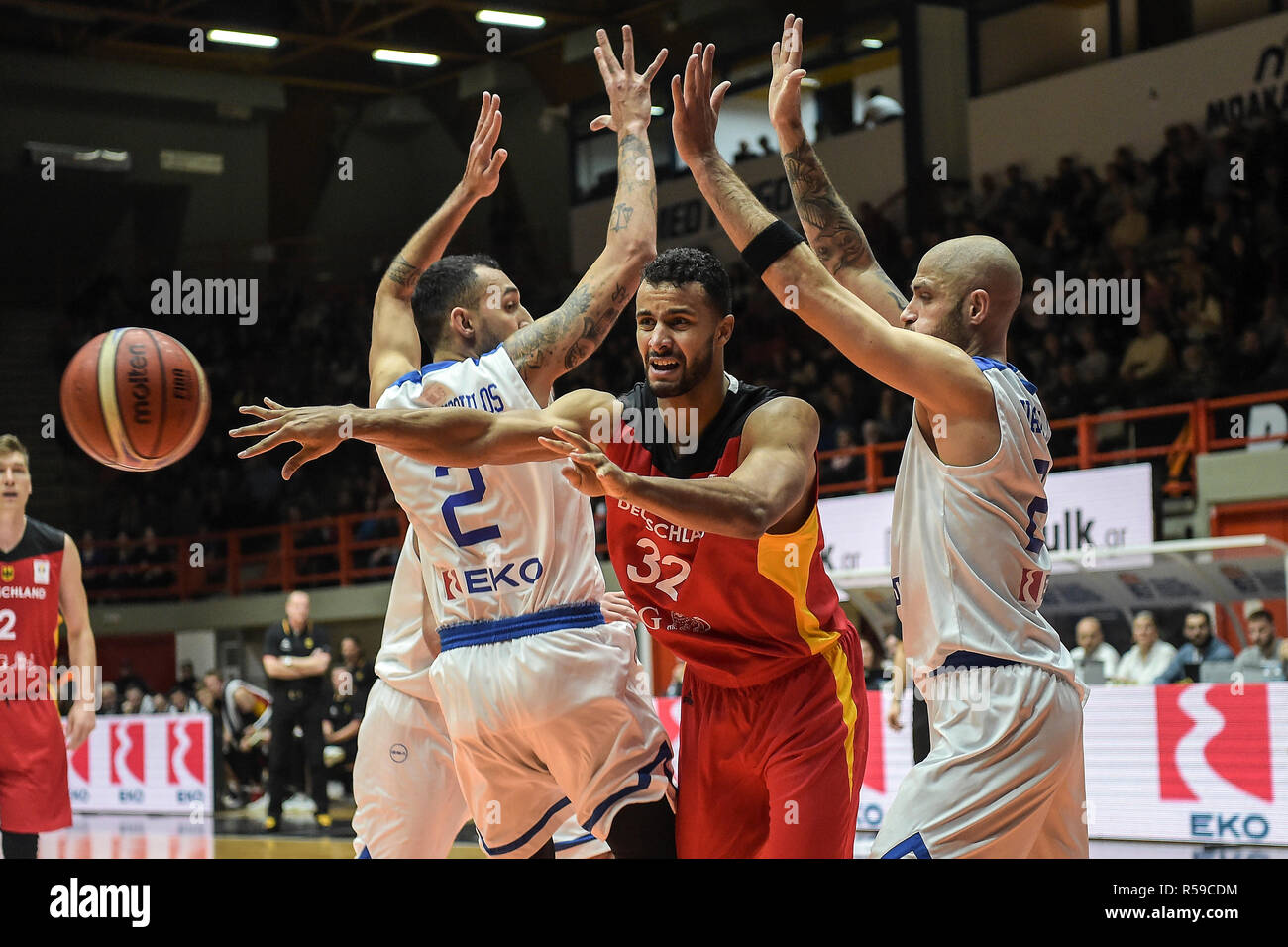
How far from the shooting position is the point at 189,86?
78.4ft

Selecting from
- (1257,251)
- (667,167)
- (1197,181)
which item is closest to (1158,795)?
(1257,251)

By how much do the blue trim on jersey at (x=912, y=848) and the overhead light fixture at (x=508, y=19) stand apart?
65.8ft

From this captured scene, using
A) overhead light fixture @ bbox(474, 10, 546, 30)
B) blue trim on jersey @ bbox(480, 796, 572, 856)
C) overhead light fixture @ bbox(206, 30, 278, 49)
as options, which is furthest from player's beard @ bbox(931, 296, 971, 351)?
overhead light fixture @ bbox(206, 30, 278, 49)

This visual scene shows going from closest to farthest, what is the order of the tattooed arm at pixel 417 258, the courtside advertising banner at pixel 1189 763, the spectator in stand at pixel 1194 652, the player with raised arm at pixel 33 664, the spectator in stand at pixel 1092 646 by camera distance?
the tattooed arm at pixel 417 258, the player with raised arm at pixel 33 664, the courtside advertising banner at pixel 1189 763, the spectator in stand at pixel 1194 652, the spectator in stand at pixel 1092 646

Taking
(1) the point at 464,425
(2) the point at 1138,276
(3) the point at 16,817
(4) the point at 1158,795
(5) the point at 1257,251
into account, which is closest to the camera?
(1) the point at 464,425

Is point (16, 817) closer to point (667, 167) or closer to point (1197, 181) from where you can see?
point (1197, 181)

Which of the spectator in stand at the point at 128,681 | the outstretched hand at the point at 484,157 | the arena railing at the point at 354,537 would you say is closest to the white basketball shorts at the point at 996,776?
the outstretched hand at the point at 484,157

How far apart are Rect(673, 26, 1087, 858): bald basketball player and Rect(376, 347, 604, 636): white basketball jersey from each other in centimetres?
86

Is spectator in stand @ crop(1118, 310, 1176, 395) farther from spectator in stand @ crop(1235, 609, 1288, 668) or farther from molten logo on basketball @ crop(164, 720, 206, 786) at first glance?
molten logo on basketball @ crop(164, 720, 206, 786)

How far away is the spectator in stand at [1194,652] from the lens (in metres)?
9.78

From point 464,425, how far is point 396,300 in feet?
4.34

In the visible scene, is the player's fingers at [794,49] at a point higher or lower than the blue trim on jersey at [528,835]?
higher

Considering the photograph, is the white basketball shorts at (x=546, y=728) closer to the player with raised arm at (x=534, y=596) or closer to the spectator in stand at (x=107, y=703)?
the player with raised arm at (x=534, y=596)

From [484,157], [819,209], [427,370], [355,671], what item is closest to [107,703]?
[355,671]
